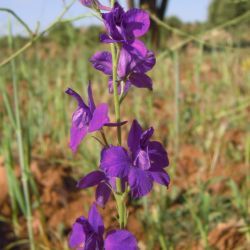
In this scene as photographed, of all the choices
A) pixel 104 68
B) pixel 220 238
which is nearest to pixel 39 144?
pixel 220 238

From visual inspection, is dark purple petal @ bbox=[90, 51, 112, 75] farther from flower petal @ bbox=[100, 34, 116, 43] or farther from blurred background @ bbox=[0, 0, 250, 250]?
blurred background @ bbox=[0, 0, 250, 250]

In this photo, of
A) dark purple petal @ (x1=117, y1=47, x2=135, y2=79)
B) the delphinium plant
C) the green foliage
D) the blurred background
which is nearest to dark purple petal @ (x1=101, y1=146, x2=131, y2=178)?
the delphinium plant

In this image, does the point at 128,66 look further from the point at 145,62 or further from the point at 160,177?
the point at 160,177

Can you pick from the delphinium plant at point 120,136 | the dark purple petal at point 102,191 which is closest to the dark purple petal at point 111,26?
the delphinium plant at point 120,136

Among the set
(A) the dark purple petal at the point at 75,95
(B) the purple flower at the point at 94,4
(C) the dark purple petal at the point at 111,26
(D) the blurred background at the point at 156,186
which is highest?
(B) the purple flower at the point at 94,4

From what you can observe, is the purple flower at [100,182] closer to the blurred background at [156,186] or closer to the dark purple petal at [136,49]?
the dark purple petal at [136,49]

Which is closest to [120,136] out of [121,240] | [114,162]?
[114,162]

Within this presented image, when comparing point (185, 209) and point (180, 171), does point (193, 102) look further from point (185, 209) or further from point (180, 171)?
point (185, 209)
